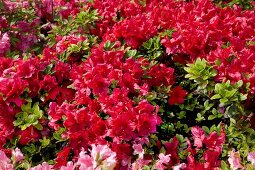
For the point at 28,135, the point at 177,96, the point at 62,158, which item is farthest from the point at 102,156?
the point at 177,96

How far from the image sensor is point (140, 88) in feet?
7.57

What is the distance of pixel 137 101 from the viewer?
2.24m

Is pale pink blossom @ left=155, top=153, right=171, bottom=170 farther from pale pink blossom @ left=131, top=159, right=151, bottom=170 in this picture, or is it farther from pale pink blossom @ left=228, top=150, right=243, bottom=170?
pale pink blossom @ left=228, top=150, right=243, bottom=170

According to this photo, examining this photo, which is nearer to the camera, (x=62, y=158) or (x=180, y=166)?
(x=180, y=166)

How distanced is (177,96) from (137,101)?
32 centimetres

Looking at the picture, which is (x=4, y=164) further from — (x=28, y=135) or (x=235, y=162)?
(x=235, y=162)

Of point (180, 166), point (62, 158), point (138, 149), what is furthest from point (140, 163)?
point (62, 158)

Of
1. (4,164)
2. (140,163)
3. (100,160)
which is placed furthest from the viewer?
(140,163)

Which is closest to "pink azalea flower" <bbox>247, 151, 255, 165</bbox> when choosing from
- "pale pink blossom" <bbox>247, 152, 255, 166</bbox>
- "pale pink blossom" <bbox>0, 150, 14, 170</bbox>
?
"pale pink blossom" <bbox>247, 152, 255, 166</bbox>

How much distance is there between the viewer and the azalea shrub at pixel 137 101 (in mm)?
2072

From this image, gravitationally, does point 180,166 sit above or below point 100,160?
below

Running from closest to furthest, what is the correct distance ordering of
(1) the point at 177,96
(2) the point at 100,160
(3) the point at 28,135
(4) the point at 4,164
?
1. (2) the point at 100,160
2. (4) the point at 4,164
3. (3) the point at 28,135
4. (1) the point at 177,96

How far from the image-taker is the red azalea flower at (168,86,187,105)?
2439 millimetres

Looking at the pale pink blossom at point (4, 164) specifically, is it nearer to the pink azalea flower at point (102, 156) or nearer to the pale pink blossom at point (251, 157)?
the pink azalea flower at point (102, 156)
